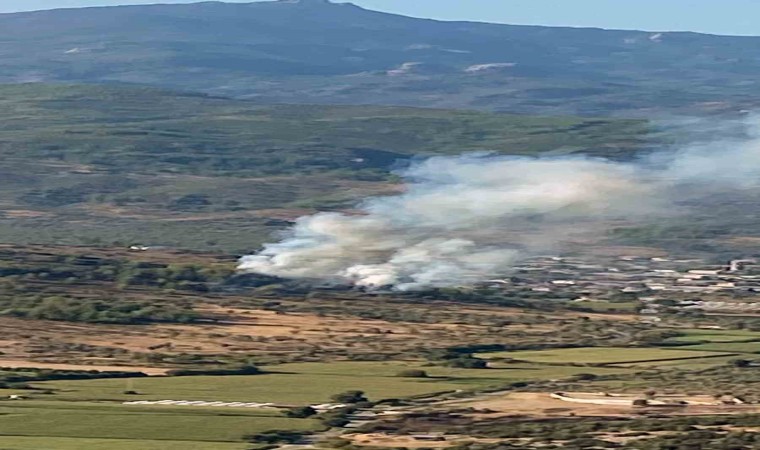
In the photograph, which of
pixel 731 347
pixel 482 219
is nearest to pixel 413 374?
pixel 731 347

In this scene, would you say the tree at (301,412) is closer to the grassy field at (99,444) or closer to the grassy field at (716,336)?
the grassy field at (99,444)

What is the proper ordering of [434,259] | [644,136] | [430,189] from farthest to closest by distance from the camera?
[644,136]
[430,189]
[434,259]

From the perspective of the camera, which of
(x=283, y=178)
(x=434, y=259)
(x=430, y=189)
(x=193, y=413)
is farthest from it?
(x=283, y=178)

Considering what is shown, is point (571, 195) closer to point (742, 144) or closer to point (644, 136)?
point (742, 144)

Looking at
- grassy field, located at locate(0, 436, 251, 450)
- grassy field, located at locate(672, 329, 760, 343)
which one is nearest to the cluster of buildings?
grassy field, located at locate(672, 329, 760, 343)

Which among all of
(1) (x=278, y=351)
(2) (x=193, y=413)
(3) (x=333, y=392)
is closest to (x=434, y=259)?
(1) (x=278, y=351)

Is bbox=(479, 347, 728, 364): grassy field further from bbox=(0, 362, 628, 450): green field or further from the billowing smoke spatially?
the billowing smoke

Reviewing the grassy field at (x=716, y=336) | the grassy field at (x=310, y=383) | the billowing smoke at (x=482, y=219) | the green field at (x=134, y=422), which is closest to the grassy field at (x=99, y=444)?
the green field at (x=134, y=422)

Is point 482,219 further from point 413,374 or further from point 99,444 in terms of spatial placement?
point 99,444
